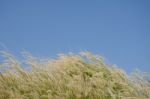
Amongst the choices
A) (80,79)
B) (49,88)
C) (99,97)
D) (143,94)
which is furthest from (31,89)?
(143,94)

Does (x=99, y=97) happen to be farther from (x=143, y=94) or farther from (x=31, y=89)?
(x=31, y=89)

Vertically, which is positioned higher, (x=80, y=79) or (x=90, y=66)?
(x=90, y=66)

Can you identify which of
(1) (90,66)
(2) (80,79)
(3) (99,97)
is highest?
(1) (90,66)

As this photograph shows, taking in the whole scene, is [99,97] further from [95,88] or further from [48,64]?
[48,64]

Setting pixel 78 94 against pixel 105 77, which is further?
pixel 105 77

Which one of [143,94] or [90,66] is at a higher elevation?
[90,66]

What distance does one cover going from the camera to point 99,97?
13.8ft

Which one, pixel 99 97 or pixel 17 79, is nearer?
pixel 99 97

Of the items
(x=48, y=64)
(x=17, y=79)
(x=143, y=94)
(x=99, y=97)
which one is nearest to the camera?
Result: (x=99, y=97)

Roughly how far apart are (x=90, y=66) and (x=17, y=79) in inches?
46.5

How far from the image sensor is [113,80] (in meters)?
4.78

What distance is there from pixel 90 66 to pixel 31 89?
3.74ft

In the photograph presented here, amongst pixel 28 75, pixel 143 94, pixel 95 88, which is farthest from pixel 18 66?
pixel 143 94

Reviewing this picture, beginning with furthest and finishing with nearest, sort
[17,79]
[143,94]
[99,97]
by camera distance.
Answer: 1. [17,79]
2. [143,94]
3. [99,97]
